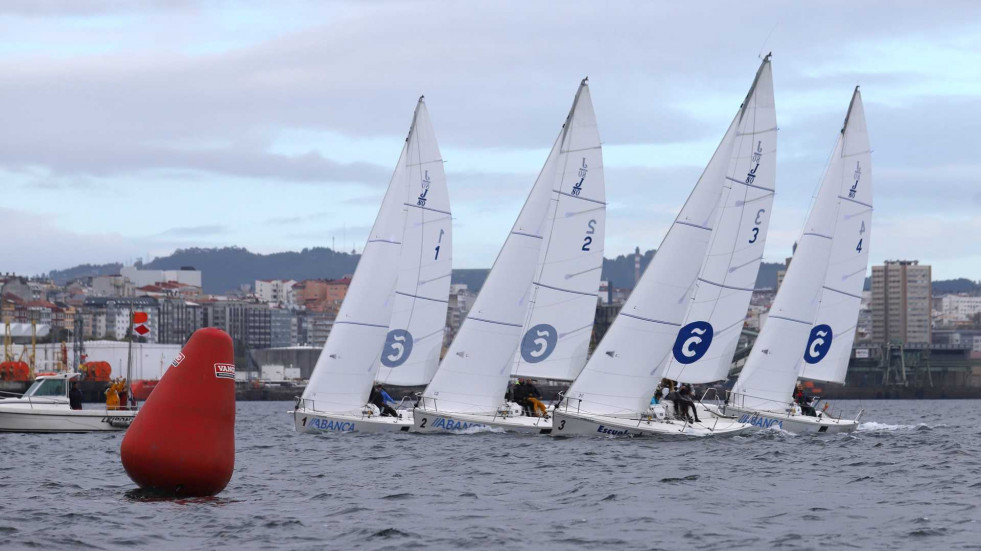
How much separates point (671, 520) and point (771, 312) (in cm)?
1857

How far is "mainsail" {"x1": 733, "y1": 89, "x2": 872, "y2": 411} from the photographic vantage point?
1252 inches

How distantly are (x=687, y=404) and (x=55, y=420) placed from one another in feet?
42.3

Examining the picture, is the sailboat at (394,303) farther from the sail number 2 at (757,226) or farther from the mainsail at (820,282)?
the mainsail at (820,282)

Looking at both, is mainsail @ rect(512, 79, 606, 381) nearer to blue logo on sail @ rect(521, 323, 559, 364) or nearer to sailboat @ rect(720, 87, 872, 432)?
blue logo on sail @ rect(521, 323, 559, 364)

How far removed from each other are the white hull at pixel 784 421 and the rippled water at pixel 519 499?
4463 mm

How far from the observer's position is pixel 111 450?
25078 mm

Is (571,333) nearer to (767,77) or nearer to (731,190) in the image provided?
(731,190)

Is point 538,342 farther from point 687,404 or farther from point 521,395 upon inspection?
point 687,404

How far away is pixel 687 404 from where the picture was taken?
2820 cm

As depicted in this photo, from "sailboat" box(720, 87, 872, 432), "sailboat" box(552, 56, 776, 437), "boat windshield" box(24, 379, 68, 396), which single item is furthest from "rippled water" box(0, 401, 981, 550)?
"sailboat" box(720, 87, 872, 432)

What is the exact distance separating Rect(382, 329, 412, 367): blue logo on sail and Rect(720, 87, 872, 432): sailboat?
722 cm

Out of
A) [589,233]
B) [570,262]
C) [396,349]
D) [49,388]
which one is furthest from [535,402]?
[49,388]

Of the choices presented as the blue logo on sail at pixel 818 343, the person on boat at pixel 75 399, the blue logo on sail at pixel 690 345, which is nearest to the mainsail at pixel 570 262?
the blue logo on sail at pixel 690 345

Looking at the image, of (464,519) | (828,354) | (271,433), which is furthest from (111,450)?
(828,354)
